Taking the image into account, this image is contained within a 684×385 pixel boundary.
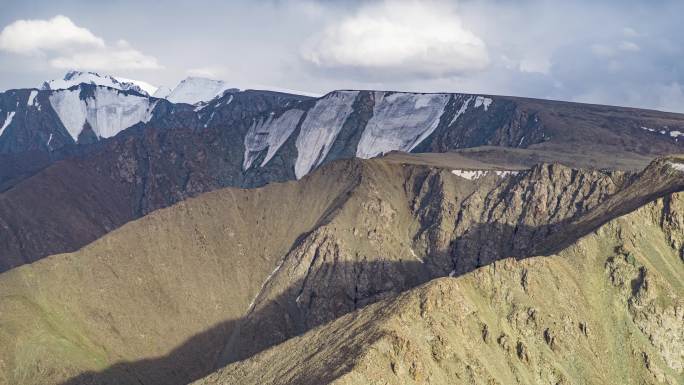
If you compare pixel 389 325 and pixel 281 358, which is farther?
pixel 281 358

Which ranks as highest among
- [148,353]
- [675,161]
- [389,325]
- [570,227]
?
[675,161]

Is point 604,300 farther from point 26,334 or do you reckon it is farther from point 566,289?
point 26,334

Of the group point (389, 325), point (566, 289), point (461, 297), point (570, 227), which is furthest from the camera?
point (570, 227)

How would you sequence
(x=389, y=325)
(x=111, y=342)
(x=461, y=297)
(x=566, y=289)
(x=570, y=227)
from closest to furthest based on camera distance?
(x=389, y=325)
(x=461, y=297)
(x=566, y=289)
(x=570, y=227)
(x=111, y=342)

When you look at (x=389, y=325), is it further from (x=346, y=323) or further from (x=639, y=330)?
(x=639, y=330)

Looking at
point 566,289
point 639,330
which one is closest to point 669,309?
point 639,330

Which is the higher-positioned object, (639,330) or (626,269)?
(626,269)
